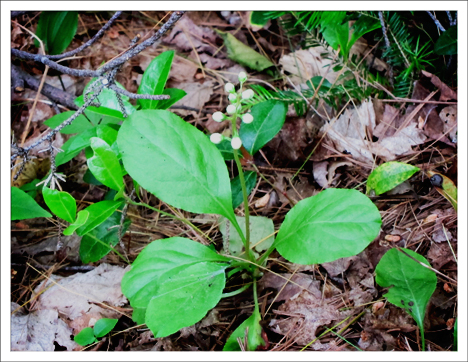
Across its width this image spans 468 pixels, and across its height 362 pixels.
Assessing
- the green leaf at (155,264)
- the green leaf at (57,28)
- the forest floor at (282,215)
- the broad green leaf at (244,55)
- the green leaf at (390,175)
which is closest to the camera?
the green leaf at (155,264)

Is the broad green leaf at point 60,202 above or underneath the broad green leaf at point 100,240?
above

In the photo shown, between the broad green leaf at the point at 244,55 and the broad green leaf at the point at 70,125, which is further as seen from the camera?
the broad green leaf at the point at 244,55

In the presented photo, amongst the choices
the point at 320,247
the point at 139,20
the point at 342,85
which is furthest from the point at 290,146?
the point at 139,20

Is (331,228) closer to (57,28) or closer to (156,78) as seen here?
(156,78)

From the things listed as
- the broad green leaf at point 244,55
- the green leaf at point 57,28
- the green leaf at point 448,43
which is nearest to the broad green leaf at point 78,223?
the green leaf at point 57,28

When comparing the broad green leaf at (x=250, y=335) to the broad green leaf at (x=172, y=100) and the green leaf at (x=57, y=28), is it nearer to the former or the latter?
the broad green leaf at (x=172, y=100)

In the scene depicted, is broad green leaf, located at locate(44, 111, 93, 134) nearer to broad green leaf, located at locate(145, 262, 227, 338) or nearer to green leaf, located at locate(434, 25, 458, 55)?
broad green leaf, located at locate(145, 262, 227, 338)

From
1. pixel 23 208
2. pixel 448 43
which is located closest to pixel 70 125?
pixel 23 208

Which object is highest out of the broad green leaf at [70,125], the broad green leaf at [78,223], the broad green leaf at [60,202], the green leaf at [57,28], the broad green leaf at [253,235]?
the green leaf at [57,28]
